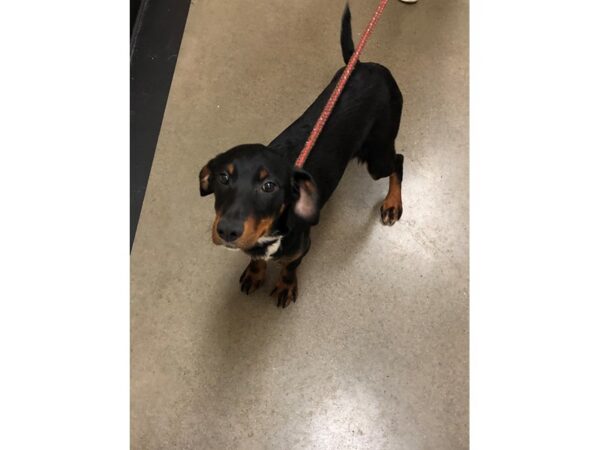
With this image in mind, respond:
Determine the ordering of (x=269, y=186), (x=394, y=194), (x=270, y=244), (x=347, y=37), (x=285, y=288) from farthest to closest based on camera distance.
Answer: (x=394, y=194) < (x=285, y=288) < (x=347, y=37) < (x=270, y=244) < (x=269, y=186)

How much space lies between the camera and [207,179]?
2.31 metres

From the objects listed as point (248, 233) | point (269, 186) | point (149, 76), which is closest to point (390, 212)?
point (269, 186)

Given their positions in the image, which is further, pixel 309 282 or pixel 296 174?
pixel 309 282

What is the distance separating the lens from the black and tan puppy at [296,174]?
2100 millimetres

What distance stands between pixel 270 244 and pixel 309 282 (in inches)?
26.7

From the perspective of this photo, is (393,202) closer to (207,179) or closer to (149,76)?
(207,179)

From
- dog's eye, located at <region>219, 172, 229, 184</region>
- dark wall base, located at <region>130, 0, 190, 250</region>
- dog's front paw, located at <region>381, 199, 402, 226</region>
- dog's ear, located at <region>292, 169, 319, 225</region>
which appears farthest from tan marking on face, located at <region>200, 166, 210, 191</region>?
dog's front paw, located at <region>381, 199, 402, 226</region>

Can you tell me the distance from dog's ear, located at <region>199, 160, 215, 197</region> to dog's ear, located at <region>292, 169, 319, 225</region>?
0.35 metres

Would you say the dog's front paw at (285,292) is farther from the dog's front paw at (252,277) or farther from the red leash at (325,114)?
the red leash at (325,114)

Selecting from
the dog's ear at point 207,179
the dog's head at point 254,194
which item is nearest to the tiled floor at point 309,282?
the dog's ear at point 207,179

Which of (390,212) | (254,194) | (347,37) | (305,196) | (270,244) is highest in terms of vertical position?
(347,37)

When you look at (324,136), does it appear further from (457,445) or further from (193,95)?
(457,445)

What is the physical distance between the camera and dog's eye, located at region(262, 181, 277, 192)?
6.94 ft

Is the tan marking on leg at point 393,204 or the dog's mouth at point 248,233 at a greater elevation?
the dog's mouth at point 248,233
